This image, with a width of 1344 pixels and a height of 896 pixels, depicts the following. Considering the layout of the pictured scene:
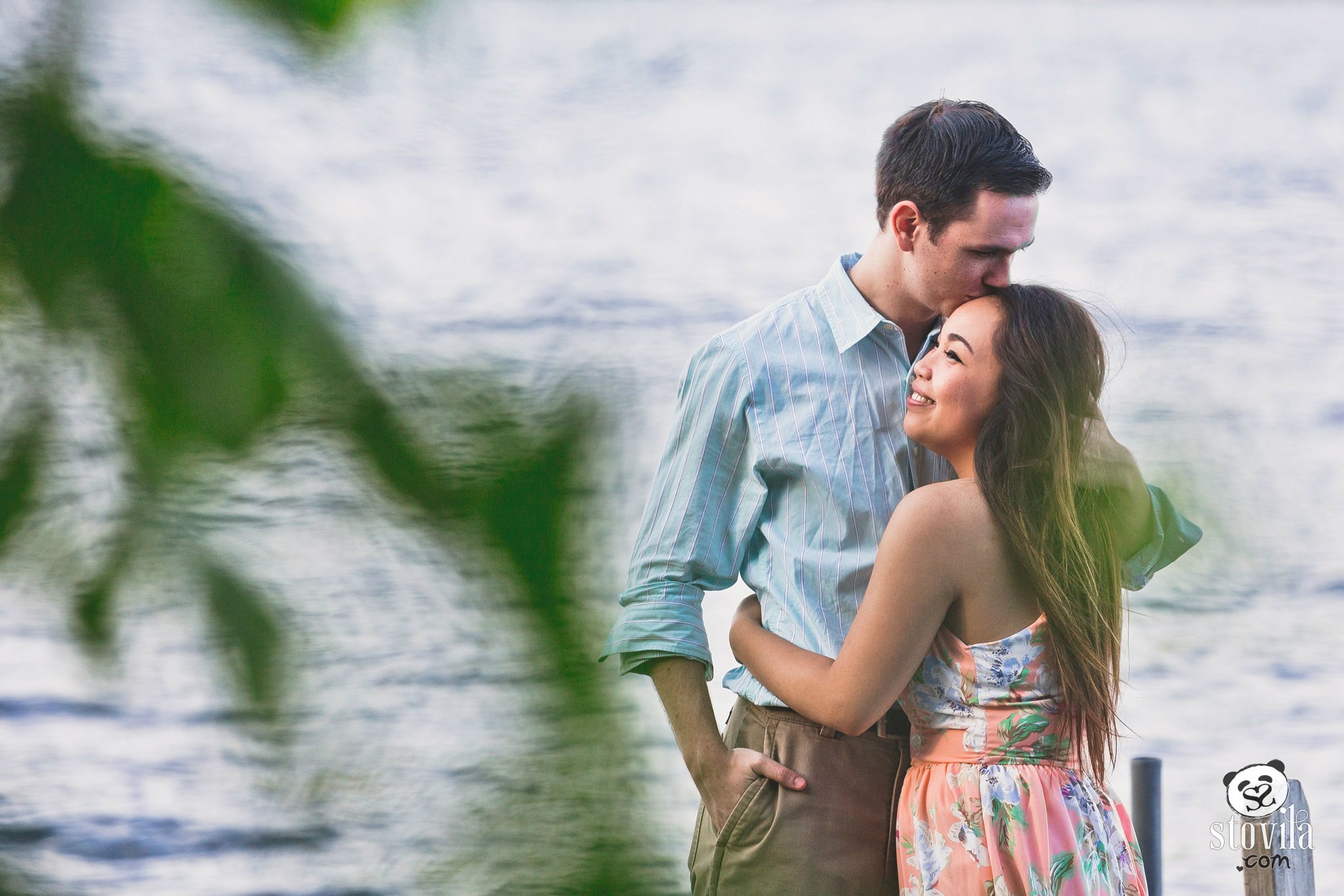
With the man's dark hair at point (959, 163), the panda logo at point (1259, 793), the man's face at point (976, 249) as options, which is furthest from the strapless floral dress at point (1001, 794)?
the panda logo at point (1259, 793)

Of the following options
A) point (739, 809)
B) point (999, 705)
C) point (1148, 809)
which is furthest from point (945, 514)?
point (1148, 809)

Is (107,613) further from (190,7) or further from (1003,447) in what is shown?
(1003,447)

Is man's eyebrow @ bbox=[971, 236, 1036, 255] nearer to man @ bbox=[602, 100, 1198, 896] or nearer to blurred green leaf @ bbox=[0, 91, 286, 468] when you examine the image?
man @ bbox=[602, 100, 1198, 896]

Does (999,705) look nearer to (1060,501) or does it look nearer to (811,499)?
(1060,501)

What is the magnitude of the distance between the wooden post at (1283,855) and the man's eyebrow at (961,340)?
1.38 meters

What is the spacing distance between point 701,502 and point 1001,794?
0.57m

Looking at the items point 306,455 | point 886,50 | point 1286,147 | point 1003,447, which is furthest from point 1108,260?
point 306,455

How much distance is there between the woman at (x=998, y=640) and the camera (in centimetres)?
160

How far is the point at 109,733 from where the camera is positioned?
1.10 ft

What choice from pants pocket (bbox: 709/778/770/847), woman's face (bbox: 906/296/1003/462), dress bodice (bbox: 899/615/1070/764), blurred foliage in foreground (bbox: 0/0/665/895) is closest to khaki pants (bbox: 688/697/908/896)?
pants pocket (bbox: 709/778/770/847)

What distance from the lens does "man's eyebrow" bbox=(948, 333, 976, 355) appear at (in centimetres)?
171

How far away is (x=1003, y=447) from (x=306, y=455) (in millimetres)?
1431

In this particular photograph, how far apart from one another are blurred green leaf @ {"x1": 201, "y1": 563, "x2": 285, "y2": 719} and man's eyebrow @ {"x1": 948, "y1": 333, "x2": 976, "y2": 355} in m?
1.48

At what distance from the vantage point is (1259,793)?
2.57m
